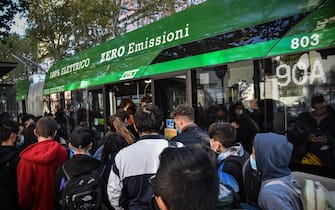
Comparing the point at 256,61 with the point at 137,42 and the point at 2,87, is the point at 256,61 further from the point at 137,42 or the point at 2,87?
the point at 2,87

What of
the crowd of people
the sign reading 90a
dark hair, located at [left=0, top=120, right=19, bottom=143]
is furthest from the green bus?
dark hair, located at [left=0, top=120, right=19, bottom=143]

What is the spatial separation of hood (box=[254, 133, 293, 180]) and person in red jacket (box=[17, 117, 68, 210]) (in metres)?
2.07

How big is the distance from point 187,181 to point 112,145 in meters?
2.57

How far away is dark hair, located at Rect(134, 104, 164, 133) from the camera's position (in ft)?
10.00

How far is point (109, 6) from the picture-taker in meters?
17.8

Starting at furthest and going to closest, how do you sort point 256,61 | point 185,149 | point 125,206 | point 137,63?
point 137,63, point 256,61, point 125,206, point 185,149

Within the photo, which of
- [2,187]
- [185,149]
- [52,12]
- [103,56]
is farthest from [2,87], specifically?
[52,12]

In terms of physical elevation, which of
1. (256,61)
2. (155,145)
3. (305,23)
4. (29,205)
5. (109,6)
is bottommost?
(29,205)

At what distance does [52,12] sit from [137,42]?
15.4 metres

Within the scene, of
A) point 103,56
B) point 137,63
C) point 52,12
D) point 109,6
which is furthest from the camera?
point 52,12

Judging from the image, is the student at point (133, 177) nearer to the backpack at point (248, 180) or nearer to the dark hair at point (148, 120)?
the dark hair at point (148, 120)

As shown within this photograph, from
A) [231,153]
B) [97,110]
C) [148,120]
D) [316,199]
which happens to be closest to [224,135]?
[231,153]

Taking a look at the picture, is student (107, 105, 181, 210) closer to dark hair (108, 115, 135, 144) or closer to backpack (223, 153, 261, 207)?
backpack (223, 153, 261, 207)

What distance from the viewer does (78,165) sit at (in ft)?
10.5
